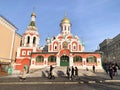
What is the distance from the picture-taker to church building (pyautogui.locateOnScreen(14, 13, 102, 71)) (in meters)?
35.0

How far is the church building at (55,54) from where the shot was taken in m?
35.0

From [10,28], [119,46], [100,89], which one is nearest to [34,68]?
[10,28]

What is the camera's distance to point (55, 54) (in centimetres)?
3572

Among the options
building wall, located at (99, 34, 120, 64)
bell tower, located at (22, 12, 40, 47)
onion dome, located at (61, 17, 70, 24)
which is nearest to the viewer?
bell tower, located at (22, 12, 40, 47)

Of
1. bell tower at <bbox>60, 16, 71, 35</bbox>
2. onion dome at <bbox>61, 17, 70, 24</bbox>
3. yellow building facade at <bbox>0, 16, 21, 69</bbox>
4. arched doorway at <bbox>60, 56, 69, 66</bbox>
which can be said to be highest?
onion dome at <bbox>61, 17, 70, 24</bbox>

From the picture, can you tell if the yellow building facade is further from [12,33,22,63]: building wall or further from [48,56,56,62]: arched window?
[48,56,56,62]: arched window

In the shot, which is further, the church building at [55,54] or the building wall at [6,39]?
the church building at [55,54]

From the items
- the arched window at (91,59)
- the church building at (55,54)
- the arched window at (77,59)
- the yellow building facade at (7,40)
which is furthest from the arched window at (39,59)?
the arched window at (91,59)

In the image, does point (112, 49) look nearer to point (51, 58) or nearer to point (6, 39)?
point (51, 58)

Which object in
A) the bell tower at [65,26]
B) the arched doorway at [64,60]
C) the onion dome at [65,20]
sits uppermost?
the onion dome at [65,20]

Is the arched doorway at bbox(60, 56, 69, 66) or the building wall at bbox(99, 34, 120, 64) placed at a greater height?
the building wall at bbox(99, 34, 120, 64)

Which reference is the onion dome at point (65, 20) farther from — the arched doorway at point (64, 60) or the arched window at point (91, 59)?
the arched window at point (91, 59)

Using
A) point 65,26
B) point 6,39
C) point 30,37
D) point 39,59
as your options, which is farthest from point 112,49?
point 6,39

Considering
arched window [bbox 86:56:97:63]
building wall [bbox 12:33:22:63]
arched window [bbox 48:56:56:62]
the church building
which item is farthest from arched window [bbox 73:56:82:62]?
building wall [bbox 12:33:22:63]
